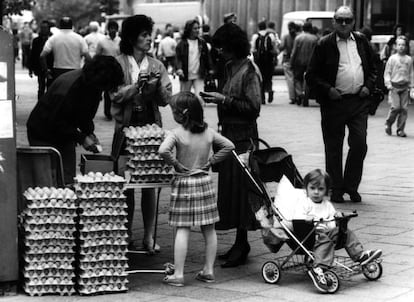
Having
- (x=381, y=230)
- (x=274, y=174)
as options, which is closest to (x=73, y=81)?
(x=274, y=174)

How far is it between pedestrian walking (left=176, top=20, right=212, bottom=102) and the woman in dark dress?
11989 mm

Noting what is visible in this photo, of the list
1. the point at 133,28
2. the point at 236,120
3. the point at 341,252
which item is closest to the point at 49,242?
the point at 236,120

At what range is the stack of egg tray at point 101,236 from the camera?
23.1 ft

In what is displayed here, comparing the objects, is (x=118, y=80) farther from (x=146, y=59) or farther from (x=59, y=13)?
(x=59, y=13)

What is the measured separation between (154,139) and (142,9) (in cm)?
4324

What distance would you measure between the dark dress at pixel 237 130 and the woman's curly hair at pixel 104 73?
3.11 ft

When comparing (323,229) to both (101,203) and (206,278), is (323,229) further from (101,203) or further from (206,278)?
(101,203)

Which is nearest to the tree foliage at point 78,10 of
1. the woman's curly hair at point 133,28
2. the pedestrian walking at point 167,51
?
the pedestrian walking at point 167,51

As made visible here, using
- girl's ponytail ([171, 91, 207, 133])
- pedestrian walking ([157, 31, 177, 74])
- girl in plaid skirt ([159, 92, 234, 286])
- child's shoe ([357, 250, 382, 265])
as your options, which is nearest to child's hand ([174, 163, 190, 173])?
girl in plaid skirt ([159, 92, 234, 286])

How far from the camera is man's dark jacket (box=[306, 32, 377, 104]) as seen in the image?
1066 centimetres

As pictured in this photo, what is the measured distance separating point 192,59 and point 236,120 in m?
12.2

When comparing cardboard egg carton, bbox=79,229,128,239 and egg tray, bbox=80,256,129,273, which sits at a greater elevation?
cardboard egg carton, bbox=79,229,128,239

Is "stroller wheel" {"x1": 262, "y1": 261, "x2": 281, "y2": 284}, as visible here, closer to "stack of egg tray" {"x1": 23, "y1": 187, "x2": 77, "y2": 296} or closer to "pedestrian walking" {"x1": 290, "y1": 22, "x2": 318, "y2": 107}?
"stack of egg tray" {"x1": 23, "y1": 187, "x2": 77, "y2": 296}

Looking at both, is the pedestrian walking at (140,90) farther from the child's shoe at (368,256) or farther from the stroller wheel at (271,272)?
the child's shoe at (368,256)
